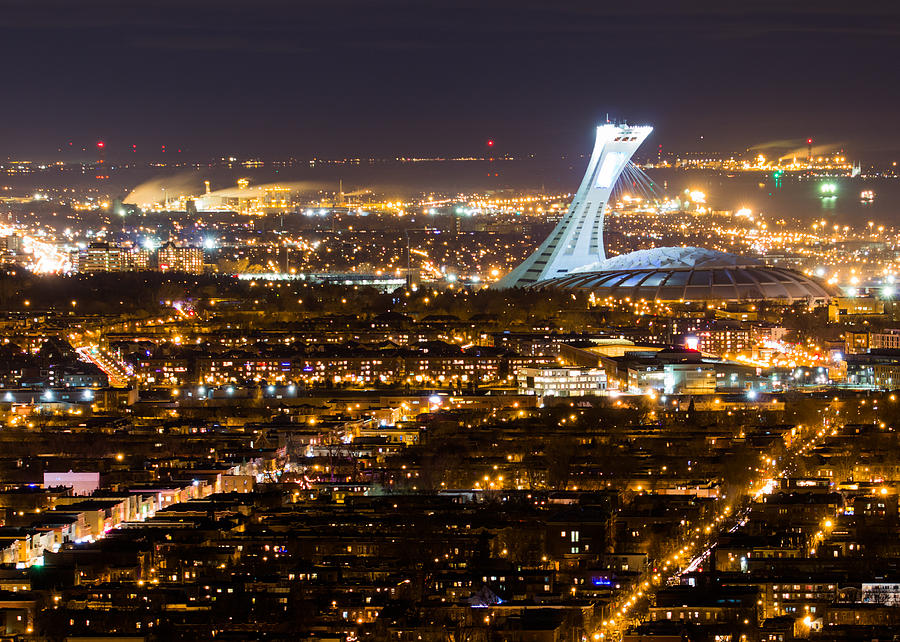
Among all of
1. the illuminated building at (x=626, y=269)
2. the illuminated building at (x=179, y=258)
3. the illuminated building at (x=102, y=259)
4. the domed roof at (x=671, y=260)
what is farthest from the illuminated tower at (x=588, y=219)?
the illuminated building at (x=179, y=258)

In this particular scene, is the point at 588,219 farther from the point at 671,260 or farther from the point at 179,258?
Answer: the point at 179,258

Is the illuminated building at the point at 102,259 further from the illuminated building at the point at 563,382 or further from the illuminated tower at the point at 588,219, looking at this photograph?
the illuminated building at the point at 563,382

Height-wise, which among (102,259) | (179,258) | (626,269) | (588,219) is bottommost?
(179,258)

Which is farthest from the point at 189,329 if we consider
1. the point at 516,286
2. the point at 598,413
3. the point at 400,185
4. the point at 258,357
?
the point at 400,185

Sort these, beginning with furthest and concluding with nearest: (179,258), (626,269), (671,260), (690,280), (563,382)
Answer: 1. (179,258)
2. (671,260)
3. (626,269)
4. (690,280)
5. (563,382)

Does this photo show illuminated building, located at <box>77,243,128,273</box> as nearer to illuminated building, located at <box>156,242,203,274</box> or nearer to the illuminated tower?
illuminated building, located at <box>156,242,203,274</box>

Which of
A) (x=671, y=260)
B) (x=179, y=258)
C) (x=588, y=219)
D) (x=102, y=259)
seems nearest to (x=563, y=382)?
(x=671, y=260)
